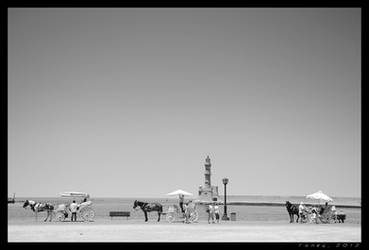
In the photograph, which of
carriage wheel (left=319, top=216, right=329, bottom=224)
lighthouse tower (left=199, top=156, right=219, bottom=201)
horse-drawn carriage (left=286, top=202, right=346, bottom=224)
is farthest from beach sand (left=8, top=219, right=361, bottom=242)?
lighthouse tower (left=199, top=156, right=219, bottom=201)

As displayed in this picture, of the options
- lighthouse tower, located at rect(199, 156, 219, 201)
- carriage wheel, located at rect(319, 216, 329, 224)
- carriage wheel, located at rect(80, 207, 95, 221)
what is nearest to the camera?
carriage wheel, located at rect(319, 216, 329, 224)

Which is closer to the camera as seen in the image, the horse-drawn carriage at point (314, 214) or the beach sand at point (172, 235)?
the beach sand at point (172, 235)

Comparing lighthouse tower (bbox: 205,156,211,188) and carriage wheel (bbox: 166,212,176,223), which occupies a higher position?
lighthouse tower (bbox: 205,156,211,188)

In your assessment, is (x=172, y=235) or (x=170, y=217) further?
(x=170, y=217)

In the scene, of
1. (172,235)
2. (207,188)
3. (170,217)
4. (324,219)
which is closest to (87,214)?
(170,217)

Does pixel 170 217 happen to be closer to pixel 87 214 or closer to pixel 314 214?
pixel 87 214

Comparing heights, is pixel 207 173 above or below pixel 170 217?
above

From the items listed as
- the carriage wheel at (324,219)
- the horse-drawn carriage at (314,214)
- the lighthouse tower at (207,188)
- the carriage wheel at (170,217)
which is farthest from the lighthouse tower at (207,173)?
the carriage wheel at (170,217)

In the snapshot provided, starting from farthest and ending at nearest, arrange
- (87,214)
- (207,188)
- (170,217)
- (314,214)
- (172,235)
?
1. (207,188)
2. (87,214)
3. (170,217)
4. (314,214)
5. (172,235)

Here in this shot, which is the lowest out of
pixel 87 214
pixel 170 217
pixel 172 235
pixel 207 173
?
pixel 172 235

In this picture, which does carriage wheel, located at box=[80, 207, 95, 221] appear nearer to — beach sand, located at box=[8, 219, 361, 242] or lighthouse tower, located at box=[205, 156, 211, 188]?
beach sand, located at box=[8, 219, 361, 242]

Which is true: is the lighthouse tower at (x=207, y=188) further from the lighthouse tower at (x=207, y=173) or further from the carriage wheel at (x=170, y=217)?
the carriage wheel at (x=170, y=217)
